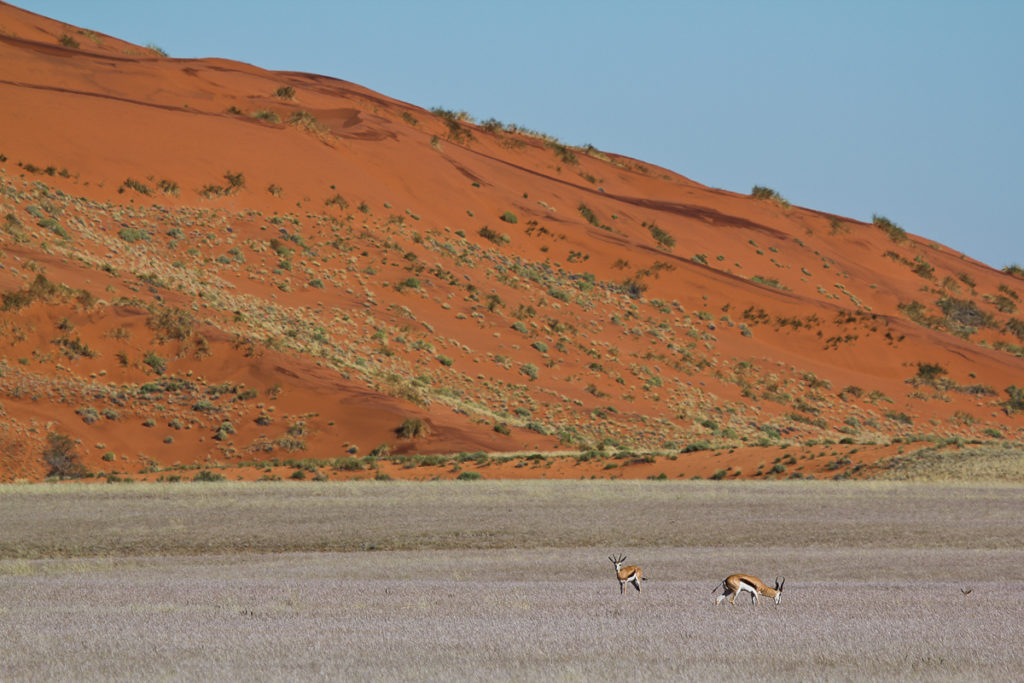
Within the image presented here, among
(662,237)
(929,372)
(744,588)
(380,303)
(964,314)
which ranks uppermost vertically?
(964,314)

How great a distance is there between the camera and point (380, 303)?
5594 centimetres

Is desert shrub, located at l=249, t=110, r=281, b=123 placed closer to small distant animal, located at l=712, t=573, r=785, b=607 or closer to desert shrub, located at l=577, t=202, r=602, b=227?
desert shrub, located at l=577, t=202, r=602, b=227

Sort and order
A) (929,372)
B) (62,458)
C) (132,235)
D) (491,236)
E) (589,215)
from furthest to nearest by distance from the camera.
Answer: (589,215) < (491,236) < (929,372) < (132,235) < (62,458)

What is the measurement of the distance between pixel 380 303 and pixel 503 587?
1694 inches

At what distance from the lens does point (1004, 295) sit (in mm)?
93062

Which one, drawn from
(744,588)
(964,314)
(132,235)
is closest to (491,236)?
(132,235)

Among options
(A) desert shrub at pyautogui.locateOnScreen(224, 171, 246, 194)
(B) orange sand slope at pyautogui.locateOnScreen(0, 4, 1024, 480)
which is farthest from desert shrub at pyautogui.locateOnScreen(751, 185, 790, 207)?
(A) desert shrub at pyautogui.locateOnScreen(224, 171, 246, 194)

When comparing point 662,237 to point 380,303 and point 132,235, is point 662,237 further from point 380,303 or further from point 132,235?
point 132,235

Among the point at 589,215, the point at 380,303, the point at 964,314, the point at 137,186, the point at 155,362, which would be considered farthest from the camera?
the point at 964,314

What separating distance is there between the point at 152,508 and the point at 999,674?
20798 millimetres

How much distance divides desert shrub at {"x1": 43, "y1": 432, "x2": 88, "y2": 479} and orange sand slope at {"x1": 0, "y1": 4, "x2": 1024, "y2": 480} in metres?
0.12

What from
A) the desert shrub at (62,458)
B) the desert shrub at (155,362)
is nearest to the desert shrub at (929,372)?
the desert shrub at (155,362)

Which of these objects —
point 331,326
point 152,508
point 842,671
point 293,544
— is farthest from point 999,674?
point 331,326

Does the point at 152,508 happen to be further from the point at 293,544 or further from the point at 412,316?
the point at 412,316
